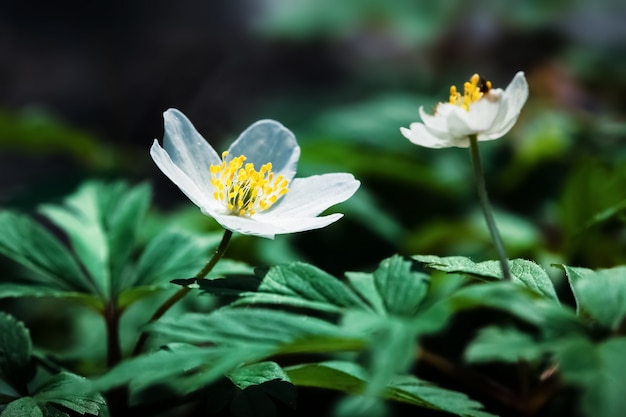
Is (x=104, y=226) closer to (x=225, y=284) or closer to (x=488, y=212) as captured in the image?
(x=225, y=284)

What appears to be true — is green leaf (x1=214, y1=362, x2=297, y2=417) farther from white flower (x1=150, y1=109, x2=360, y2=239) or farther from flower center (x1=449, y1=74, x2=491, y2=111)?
flower center (x1=449, y1=74, x2=491, y2=111)

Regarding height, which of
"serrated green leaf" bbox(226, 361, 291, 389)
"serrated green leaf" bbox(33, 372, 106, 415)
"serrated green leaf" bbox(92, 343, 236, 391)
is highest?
"serrated green leaf" bbox(226, 361, 291, 389)

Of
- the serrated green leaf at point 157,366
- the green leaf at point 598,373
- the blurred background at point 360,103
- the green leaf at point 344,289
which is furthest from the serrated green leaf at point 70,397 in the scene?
the blurred background at point 360,103

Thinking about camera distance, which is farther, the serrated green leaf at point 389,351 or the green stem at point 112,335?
the green stem at point 112,335

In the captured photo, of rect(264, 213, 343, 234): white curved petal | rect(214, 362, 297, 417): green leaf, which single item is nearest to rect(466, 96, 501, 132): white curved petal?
rect(264, 213, 343, 234): white curved petal

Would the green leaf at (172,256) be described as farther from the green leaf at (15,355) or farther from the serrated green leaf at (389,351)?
the serrated green leaf at (389,351)

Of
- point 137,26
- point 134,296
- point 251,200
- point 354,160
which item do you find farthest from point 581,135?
point 137,26
